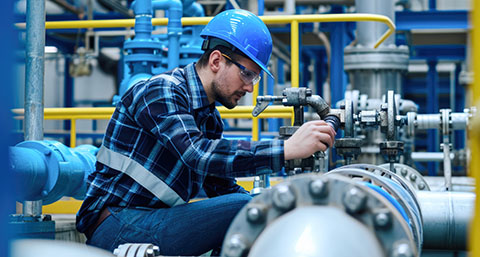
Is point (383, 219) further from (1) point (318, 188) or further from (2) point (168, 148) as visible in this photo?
(2) point (168, 148)

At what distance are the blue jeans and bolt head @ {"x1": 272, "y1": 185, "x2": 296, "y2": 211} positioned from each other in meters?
0.84

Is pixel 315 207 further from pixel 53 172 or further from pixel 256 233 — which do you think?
pixel 53 172

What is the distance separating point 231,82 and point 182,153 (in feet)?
1.26

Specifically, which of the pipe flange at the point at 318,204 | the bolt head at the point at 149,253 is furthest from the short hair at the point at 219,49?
the pipe flange at the point at 318,204

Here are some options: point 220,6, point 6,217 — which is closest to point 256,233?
point 6,217

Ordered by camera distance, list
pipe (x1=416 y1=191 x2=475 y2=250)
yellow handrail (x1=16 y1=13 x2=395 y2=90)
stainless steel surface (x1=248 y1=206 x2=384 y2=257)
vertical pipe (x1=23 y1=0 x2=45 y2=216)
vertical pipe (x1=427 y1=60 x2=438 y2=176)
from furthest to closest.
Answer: vertical pipe (x1=427 y1=60 x2=438 y2=176) → yellow handrail (x1=16 y1=13 x2=395 y2=90) → pipe (x1=416 y1=191 x2=475 y2=250) → vertical pipe (x1=23 y1=0 x2=45 y2=216) → stainless steel surface (x1=248 y1=206 x2=384 y2=257)

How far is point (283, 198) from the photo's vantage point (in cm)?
119

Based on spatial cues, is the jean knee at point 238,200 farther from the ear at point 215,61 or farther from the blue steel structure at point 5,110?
the blue steel structure at point 5,110

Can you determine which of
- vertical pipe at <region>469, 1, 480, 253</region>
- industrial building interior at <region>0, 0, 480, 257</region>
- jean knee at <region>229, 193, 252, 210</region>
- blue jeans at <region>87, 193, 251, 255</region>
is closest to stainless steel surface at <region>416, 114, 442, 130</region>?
industrial building interior at <region>0, 0, 480, 257</region>

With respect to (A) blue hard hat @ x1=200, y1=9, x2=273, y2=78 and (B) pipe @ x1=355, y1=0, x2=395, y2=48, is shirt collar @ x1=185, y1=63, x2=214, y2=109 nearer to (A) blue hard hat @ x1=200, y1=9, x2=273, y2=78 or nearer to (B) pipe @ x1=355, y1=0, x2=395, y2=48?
(A) blue hard hat @ x1=200, y1=9, x2=273, y2=78

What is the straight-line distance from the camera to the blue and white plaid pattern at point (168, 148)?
6.14ft

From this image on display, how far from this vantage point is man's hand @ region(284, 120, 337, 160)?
179 centimetres

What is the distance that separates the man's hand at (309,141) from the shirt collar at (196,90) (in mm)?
434

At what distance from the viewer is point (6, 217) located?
0.92 metres
